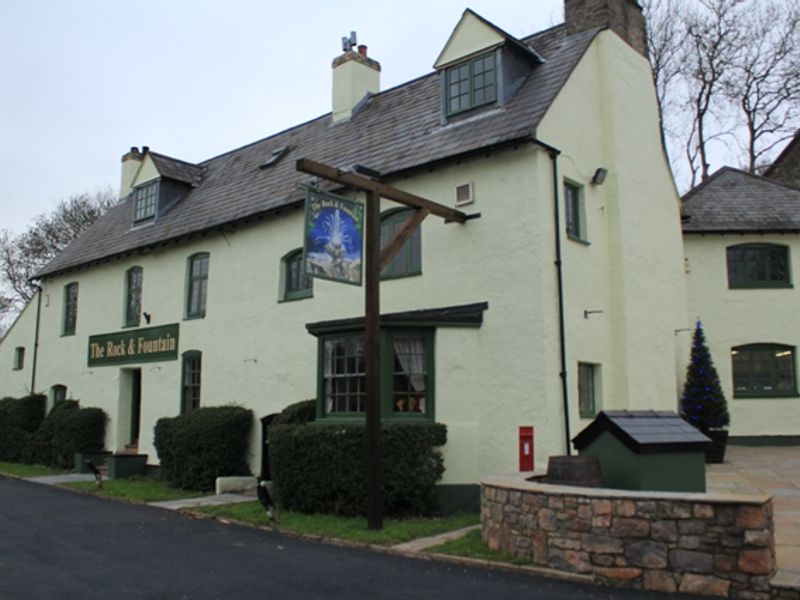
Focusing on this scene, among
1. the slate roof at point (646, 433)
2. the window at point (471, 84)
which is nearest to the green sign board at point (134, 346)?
the window at point (471, 84)

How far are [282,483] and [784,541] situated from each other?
7681mm

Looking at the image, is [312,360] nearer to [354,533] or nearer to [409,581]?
[354,533]

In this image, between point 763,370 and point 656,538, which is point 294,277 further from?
point 763,370

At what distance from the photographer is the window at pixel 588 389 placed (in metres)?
13.2

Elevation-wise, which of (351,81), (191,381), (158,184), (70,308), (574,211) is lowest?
(191,381)

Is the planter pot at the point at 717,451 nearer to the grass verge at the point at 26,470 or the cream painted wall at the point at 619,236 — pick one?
the cream painted wall at the point at 619,236

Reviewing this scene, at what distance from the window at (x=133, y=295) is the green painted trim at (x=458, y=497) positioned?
12.3m

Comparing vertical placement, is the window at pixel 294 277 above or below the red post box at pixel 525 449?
above

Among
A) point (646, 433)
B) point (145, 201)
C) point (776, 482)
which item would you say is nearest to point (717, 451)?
point (776, 482)

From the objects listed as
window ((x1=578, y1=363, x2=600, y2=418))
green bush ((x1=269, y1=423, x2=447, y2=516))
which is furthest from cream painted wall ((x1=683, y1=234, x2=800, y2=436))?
green bush ((x1=269, y1=423, x2=447, y2=516))

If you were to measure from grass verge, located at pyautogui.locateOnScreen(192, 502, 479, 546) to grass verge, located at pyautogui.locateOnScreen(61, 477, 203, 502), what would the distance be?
9.72ft

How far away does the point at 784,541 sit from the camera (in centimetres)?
849

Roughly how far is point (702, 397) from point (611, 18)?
320 inches

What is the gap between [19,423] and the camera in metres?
23.7
